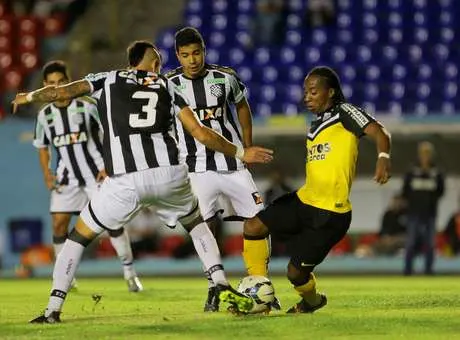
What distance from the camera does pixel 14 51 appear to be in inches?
941

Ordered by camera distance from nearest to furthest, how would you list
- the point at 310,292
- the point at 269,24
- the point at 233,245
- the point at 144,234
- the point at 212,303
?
the point at 310,292
the point at 212,303
the point at 233,245
the point at 144,234
the point at 269,24

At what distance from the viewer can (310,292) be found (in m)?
8.98

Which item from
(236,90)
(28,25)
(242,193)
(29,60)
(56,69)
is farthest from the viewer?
(28,25)

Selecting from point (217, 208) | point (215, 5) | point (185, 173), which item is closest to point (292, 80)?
point (215, 5)

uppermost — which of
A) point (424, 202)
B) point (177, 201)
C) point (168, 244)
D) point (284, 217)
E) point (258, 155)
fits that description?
point (258, 155)

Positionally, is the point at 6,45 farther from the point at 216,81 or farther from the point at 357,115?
the point at 357,115

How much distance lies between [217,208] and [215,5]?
14.3 metres

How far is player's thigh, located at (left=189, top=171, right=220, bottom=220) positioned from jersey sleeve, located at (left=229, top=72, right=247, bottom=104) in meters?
0.64

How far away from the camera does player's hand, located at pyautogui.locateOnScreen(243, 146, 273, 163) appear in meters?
8.21

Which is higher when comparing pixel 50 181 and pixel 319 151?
pixel 319 151

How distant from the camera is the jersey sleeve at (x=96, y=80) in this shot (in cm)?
855

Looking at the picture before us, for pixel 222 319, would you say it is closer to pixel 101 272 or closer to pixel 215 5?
pixel 101 272

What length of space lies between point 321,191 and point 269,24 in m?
14.8

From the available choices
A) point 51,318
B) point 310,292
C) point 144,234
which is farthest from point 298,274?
point 144,234
